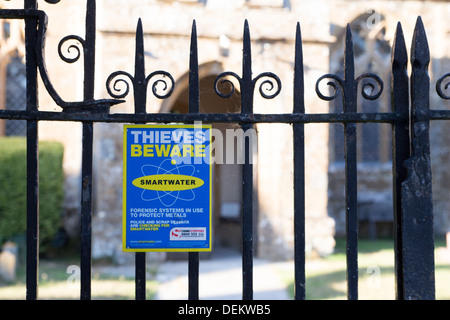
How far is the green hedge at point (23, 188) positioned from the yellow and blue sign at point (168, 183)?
684 cm

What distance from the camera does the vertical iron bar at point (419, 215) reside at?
6.85ft

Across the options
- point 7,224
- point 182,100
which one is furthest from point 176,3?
point 7,224

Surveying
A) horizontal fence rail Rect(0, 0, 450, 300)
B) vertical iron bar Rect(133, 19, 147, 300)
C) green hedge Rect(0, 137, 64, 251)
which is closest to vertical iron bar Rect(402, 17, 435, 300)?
horizontal fence rail Rect(0, 0, 450, 300)

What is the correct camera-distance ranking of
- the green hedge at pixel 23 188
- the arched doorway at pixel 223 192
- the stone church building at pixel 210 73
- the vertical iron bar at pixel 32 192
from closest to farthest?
the vertical iron bar at pixel 32 192, the stone church building at pixel 210 73, the green hedge at pixel 23 188, the arched doorway at pixel 223 192

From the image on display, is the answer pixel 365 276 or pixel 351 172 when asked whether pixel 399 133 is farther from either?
pixel 365 276

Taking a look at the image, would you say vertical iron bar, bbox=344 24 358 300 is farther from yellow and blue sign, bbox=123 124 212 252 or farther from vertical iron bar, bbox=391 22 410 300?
yellow and blue sign, bbox=123 124 212 252

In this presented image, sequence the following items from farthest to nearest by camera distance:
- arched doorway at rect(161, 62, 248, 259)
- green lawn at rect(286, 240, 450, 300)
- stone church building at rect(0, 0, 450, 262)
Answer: arched doorway at rect(161, 62, 248, 259) < stone church building at rect(0, 0, 450, 262) < green lawn at rect(286, 240, 450, 300)

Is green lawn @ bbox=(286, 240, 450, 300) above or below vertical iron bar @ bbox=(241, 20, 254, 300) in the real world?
below

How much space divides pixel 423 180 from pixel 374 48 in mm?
10187

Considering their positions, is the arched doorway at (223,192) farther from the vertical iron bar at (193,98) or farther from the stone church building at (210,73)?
the vertical iron bar at (193,98)

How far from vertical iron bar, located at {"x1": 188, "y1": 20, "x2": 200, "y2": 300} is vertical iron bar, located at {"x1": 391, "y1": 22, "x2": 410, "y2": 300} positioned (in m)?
0.91

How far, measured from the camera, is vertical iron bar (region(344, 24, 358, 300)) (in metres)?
2.13

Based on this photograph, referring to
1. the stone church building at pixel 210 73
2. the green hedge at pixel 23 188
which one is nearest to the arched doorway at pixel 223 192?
the stone church building at pixel 210 73
